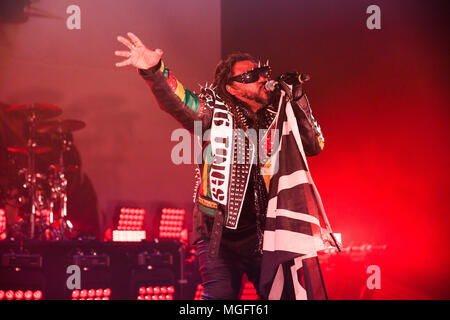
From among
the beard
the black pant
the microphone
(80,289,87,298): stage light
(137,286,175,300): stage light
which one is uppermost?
the microphone

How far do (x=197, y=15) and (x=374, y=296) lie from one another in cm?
501

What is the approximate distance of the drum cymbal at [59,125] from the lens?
588 centimetres

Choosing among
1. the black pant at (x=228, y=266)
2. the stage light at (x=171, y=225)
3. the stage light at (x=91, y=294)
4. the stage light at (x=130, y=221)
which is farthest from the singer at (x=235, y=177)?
the stage light at (x=171, y=225)

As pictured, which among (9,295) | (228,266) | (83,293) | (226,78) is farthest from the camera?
(83,293)

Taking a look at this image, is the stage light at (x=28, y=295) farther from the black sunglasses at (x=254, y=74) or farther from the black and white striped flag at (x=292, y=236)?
the black sunglasses at (x=254, y=74)

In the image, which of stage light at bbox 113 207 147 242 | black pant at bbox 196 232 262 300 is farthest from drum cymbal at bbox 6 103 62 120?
black pant at bbox 196 232 262 300

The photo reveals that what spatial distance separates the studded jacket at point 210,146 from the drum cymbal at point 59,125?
366 cm

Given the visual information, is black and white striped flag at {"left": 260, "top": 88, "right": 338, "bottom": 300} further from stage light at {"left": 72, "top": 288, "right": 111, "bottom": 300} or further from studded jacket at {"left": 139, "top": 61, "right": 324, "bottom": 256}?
stage light at {"left": 72, "top": 288, "right": 111, "bottom": 300}

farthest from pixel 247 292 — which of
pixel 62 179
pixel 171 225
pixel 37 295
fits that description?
pixel 62 179

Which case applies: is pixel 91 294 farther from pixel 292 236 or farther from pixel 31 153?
pixel 292 236

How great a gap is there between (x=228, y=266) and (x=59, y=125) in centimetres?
426

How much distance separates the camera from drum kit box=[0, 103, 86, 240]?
530 cm

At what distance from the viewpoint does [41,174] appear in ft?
20.0

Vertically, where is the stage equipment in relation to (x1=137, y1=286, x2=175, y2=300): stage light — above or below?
above
